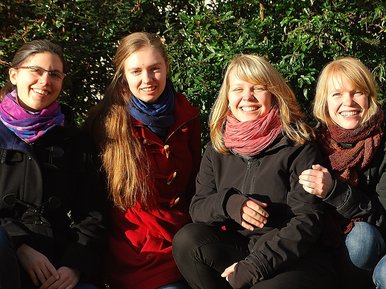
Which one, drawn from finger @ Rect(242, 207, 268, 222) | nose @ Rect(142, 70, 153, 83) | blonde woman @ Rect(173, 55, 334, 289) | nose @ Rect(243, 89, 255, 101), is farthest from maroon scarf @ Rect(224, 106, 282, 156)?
nose @ Rect(142, 70, 153, 83)

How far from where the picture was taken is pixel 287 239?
3.77 metres

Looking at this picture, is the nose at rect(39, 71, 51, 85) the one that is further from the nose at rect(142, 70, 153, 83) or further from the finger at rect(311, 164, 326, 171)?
the finger at rect(311, 164, 326, 171)

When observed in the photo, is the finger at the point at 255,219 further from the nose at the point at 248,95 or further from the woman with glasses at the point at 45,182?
the woman with glasses at the point at 45,182

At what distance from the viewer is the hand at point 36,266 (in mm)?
3893

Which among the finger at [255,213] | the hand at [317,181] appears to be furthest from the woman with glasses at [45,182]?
the hand at [317,181]

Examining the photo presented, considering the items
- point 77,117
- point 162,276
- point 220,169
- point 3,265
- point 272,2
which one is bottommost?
point 162,276

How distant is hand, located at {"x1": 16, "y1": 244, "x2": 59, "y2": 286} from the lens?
389 cm

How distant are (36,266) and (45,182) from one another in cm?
49

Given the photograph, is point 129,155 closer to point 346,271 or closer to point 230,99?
point 230,99

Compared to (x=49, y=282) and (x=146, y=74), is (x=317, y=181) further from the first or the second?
(x=49, y=282)

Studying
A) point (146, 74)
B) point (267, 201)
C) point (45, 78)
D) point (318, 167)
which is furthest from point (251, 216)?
point (45, 78)

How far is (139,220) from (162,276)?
0.38 meters

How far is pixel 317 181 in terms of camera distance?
381cm

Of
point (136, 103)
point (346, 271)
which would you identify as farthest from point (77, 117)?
point (346, 271)
